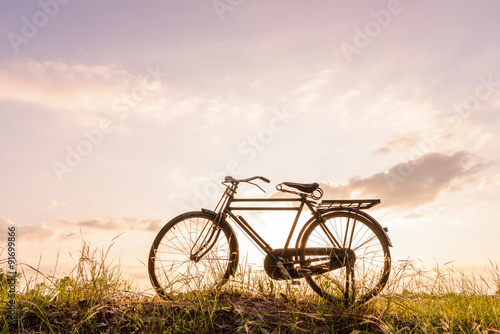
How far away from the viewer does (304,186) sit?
6.23 m

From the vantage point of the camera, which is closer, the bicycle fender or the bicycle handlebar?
the bicycle fender

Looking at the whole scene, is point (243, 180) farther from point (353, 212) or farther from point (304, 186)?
point (353, 212)

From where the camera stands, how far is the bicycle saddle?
6.24 metres

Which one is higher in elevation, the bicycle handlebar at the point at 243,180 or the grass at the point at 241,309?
the bicycle handlebar at the point at 243,180

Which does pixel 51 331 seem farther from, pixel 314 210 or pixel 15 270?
pixel 314 210

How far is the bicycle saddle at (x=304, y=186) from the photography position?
246 inches

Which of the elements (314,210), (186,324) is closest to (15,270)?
(186,324)

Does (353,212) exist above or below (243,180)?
below

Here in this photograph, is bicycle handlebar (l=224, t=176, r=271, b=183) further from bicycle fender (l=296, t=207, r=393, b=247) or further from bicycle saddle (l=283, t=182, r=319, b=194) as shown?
bicycle fender (l=296, t=207, r=393, b=247)

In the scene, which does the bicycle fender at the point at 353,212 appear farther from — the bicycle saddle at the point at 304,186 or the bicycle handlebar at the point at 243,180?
the bicycle handlebar at the point at 243,180

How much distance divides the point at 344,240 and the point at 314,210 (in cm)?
54

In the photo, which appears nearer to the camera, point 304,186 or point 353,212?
point 353,212

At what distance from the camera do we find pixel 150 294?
5695 millimetres

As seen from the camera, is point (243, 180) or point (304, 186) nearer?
point (304, 186)
